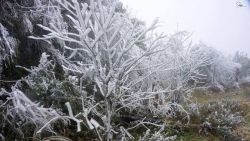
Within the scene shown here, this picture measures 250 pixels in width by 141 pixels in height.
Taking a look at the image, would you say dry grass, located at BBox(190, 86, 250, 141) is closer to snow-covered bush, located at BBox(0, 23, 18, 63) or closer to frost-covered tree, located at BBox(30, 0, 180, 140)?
frost-covered tree, located at BBox(30, 0, 180, 140)

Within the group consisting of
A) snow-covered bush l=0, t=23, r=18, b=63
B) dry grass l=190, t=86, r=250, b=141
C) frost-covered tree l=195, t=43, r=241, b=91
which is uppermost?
snow-covered bush l=0, t=23, r=18, b=63

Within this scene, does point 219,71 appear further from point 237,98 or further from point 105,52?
point 105,52

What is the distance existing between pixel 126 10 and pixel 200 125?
187 inches

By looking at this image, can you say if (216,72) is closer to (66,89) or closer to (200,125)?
(200,125)

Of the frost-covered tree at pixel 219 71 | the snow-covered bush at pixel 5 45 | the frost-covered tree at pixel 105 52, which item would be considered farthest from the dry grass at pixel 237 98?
the snow-covered bush at pixel 5 45

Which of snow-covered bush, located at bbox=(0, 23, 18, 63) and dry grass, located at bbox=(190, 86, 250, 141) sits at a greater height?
snow-covered bush, located at bbox=(0, 23, 18, 63)

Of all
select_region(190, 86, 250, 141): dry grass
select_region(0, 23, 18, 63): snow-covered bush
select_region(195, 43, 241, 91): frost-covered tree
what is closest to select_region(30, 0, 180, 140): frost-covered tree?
select_region(0, 23, 18, 63): snow-covered bush

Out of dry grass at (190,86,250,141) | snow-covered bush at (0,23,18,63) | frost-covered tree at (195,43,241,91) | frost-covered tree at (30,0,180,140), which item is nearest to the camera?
frost-covered tree at (30,0,180,140)

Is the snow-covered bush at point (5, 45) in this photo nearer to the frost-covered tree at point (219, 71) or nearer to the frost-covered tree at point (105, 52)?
the frost-covered tree at point (105, 52)

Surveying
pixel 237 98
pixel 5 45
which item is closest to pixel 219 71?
pixel 237 98

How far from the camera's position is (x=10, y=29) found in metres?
4.45

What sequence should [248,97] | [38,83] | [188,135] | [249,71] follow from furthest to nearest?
[249,71]
[248,97]
[188,135]
[38,83]

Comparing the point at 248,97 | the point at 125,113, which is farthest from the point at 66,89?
the point at 248,97

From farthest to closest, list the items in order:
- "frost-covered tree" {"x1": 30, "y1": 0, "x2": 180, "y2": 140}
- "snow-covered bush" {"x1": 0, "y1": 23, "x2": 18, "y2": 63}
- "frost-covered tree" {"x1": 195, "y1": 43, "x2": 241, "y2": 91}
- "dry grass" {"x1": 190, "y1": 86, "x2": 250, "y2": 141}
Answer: "frost-covered tree" {"x1": 195, "y1": 43, "x2": 241, "y2": 91} < "dry grass" {"x1": 190, "y1": 86, "x2": 250, "y2": 141} < "snow-covered bush" {"x1": 0, "y1": 23, "x2": 18, "y2": 63} < "frost-covered tree" {"x1": 30, "y1": 0, "x2": 180, "y2": 140}
